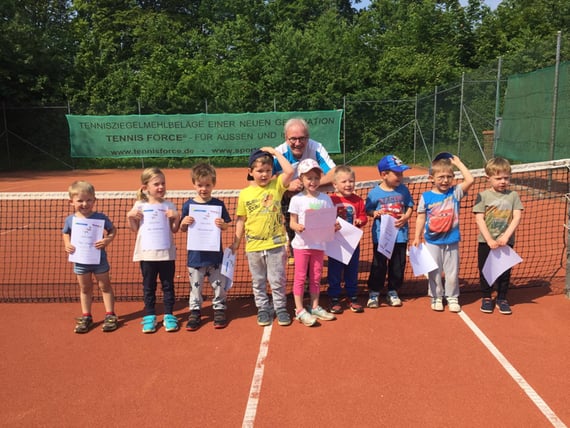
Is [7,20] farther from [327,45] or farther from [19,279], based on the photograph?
[19,279]

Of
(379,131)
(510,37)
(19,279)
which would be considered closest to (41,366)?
(19,279)

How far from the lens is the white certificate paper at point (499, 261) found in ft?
14.6

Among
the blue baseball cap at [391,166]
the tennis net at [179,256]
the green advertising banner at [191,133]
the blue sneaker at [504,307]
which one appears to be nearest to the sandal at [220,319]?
the tennis net at [179,256]

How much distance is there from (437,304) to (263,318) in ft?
5.68

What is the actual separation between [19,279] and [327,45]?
2413 centimetres

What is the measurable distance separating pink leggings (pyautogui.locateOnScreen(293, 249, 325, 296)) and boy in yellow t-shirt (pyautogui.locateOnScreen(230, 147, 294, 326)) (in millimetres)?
134

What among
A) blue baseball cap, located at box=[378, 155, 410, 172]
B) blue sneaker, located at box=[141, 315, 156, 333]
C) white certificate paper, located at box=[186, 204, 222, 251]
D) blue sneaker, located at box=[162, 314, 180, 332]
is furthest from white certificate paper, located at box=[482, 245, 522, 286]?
blue sneaker, located at box=[141, 315, 156, 333]

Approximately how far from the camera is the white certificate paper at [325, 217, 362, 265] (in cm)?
446

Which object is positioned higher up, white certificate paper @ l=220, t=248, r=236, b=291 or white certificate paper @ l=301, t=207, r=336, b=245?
white certificate paper @ l=301, t=207, r=336, b=245

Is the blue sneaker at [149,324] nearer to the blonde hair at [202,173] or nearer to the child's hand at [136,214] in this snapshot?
the child's hand at [136,214]

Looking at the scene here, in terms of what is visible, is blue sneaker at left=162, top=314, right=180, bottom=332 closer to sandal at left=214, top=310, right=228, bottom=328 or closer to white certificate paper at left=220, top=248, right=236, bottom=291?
sandal at left=214, top=310, right=228, bottom=328

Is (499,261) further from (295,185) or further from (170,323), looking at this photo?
(170,323)

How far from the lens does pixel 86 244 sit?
421cm

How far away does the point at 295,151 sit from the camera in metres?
4.64
